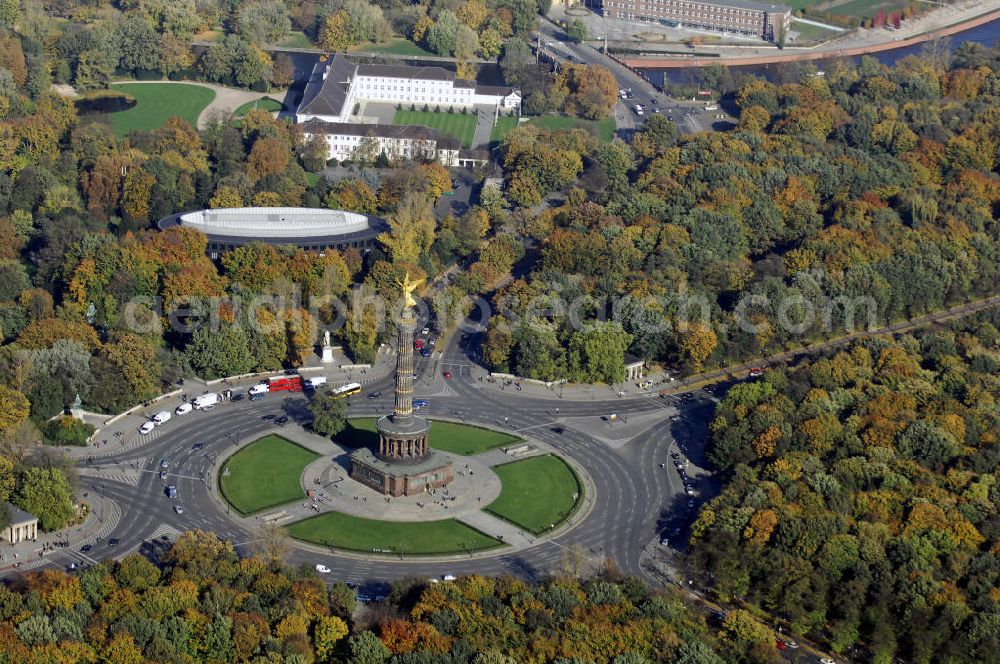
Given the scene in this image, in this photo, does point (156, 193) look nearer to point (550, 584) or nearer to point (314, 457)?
point (314, 457)

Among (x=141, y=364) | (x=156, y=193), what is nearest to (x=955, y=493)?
(x=141, y=364)

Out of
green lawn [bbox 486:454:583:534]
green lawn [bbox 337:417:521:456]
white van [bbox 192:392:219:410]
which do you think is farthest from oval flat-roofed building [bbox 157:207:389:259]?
green lawn [bbox 486:454:583:534]

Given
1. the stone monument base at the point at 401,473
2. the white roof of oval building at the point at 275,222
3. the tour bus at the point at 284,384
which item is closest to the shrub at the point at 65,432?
the tour bus at the point at 284,384

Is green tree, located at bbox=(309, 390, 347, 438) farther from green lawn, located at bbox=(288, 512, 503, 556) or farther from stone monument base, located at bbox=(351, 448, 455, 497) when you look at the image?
green lawn, located at bbox=(288, 512, 503, 556)

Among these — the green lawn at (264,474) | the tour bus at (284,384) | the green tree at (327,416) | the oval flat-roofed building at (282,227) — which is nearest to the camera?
the green lawn at (264,474)

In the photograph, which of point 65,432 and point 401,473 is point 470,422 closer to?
point 401,473

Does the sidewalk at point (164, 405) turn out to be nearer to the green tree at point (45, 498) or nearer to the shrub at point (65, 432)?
the shrub at point (65, 432)

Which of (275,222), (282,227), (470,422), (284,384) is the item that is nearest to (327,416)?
(284,384)
